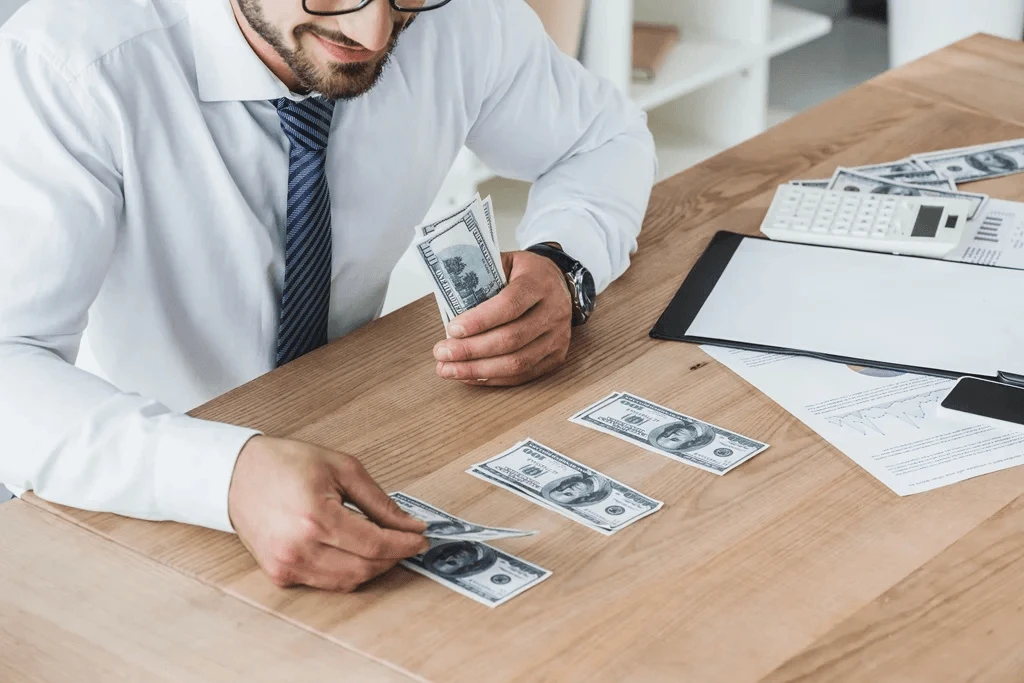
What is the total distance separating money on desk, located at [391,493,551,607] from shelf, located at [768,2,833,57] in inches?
108

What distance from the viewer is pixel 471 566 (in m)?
1.08

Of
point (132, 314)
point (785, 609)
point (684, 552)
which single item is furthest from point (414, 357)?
point (785, 609)

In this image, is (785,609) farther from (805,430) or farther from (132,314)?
(132,314)

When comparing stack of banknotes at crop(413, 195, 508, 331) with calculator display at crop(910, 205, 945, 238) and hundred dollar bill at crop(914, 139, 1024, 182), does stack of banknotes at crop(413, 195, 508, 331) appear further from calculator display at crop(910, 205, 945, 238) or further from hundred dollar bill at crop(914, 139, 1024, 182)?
hundred dollar bill at crop(914, 139, 1024, 182)

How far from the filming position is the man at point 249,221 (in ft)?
3.71

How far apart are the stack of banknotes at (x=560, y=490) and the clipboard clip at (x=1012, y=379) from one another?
0.27 metres

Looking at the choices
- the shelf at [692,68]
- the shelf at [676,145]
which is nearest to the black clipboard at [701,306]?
the shelf at [692,68]

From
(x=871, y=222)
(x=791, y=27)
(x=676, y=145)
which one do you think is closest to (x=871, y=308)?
(x=871, y=222)

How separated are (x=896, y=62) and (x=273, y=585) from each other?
132 inches

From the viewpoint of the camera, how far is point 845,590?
1040 millimetres

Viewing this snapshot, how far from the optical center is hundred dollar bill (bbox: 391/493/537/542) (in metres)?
1.08

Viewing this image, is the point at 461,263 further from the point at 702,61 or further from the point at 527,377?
the point at 702,61

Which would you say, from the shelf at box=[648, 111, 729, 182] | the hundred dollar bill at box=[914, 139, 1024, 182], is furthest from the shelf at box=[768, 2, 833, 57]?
the hundred dollar bill at box=[914, 139, 1024, 182]

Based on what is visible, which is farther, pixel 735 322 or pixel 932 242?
pixel 932 242
